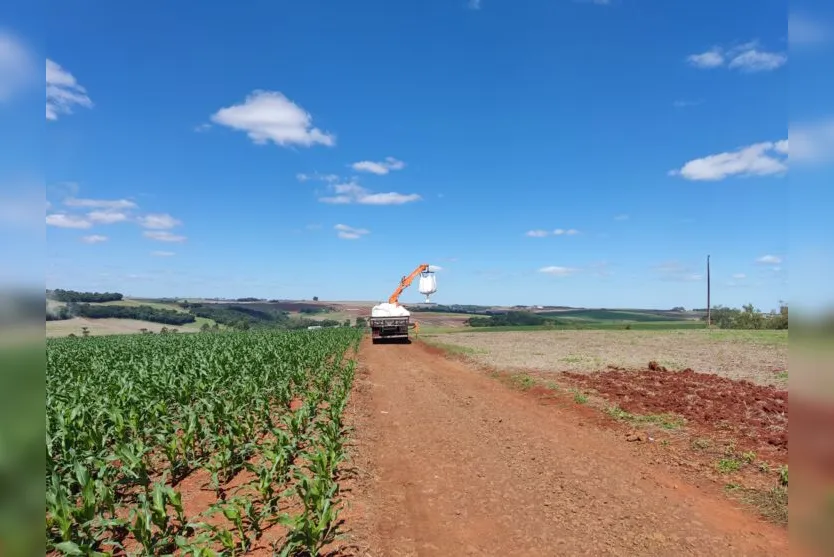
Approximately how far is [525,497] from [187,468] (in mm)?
5605

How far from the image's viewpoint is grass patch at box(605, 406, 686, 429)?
35.8 ft

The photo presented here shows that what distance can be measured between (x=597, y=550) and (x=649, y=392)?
10.7 metres

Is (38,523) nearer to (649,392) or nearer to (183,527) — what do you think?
(183,527)

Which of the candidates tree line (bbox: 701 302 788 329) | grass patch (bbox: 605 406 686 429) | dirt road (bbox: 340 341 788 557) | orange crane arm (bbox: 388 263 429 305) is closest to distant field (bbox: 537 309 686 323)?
tree line (bbox: 701 302 788 329)

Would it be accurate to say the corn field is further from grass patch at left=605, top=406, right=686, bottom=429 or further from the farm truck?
the farm truck

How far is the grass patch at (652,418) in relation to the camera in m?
10.9

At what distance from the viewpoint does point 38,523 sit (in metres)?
1.24

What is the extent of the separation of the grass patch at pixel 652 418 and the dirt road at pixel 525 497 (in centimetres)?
81

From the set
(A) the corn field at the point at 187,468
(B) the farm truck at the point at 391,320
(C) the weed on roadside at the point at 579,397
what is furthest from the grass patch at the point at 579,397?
(B) the farm truck at the point at 391,320

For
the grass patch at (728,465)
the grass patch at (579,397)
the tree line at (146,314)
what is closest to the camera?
the grass patch at (728,465)

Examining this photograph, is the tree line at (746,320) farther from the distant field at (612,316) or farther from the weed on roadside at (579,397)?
the weed on roadside at (579,397)

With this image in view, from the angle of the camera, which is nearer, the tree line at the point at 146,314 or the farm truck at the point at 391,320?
the farm truck at the point at 391,320

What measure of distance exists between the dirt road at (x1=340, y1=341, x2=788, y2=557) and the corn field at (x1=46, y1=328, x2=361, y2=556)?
0.82 m

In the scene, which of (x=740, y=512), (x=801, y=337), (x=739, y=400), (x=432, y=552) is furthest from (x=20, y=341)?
(x=739, y=400)
